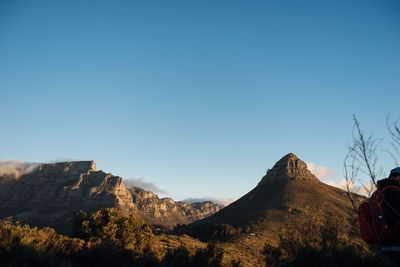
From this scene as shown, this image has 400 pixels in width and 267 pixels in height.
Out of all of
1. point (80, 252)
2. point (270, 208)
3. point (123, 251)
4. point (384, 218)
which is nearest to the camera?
point (384, 218)

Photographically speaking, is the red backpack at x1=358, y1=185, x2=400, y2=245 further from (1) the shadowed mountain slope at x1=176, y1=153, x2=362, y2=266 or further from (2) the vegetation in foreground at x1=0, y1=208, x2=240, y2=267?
(1) the shadowed mountain slope at x1=176, y1=153, x2=362, y2=266

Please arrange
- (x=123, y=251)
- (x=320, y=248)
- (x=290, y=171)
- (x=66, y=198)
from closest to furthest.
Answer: (x=320, y=248)
(x=123, y=251)
(x=290, y=171)
(x=66, y=198)

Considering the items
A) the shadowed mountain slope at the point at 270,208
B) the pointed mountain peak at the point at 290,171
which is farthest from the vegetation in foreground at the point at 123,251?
the pointed mountain peak at the point at 290,171

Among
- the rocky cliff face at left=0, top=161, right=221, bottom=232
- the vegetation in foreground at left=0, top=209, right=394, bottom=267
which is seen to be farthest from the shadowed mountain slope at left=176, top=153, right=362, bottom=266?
the rocky cliff face at left=0, top=161, right=221, bottom=232

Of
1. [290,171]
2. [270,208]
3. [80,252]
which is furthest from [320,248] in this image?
[290,171]

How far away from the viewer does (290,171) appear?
106 m

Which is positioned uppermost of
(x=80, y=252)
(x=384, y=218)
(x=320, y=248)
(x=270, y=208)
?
(x=270, y=208)

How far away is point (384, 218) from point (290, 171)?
103 meters

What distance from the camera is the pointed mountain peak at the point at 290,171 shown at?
103m

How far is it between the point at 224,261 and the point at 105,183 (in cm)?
17259

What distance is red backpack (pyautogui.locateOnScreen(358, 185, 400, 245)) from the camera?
18.4 feet

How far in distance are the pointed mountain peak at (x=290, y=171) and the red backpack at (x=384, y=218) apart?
96.4 m

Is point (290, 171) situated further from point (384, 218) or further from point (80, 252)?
point (384, 218)

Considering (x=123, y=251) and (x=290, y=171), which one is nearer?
(x=123, y=251)
